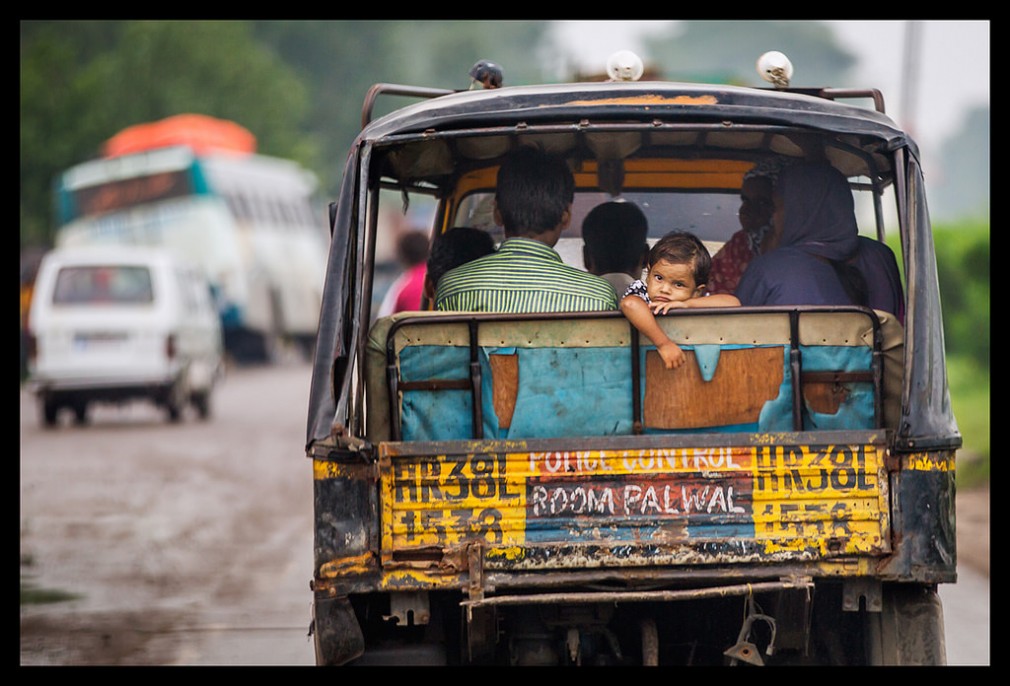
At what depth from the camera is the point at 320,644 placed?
4742 mm

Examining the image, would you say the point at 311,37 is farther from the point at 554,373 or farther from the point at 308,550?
the point at 554,373

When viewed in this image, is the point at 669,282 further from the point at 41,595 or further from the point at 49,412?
the point at 49,412

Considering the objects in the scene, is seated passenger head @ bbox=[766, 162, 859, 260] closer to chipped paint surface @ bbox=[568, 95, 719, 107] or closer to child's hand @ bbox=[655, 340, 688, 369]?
chipped paint surface @ bbox=[568, 95, 719, 107]

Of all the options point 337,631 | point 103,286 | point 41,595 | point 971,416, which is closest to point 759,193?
point 337,631

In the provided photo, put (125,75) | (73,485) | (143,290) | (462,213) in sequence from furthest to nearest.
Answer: (125,75) < (143,290) < (73,485) < (462,213)

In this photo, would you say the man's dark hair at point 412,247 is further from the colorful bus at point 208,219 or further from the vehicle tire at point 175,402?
the colorful bus at point 208,219

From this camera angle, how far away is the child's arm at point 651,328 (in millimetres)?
4836

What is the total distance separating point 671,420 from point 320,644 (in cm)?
125

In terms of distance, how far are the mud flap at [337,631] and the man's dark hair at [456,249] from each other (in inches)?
76.3

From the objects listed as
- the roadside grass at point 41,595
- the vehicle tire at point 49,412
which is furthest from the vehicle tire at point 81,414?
the roadside grass at point 41,595

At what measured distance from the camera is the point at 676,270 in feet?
17.2

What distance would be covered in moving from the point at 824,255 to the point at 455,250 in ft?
5.16

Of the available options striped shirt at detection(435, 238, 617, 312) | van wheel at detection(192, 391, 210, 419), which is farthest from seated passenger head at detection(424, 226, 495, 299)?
van wheel at detection(192, 391, 210, 419)
